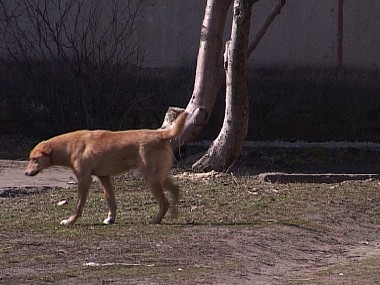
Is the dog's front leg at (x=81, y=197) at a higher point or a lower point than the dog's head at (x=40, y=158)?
lower

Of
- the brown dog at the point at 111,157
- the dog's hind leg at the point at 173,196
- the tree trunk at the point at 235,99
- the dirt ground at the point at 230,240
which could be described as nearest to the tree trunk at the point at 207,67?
the tree trunk at the point at 235,99

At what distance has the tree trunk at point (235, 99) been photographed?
13.8 meters

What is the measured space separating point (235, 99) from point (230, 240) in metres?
Result: 4.46

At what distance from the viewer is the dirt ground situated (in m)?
8.40

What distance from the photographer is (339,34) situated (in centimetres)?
1939

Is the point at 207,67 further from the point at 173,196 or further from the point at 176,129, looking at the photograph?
the point at 176,129

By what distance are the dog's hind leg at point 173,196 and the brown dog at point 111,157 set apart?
14 cm

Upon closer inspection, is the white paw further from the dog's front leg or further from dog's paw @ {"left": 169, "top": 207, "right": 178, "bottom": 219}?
dog's paw @ {"left": 169, "top": 207, "right": 178, "bottom": 219}

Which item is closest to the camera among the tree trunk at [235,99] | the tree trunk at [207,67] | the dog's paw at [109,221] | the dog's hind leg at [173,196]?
the dog's paw at [109,221]

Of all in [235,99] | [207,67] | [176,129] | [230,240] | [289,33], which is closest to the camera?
[230,240]

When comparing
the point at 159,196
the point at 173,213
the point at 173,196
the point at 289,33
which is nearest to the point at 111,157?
the point at 159,196

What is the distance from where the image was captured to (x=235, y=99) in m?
14.0

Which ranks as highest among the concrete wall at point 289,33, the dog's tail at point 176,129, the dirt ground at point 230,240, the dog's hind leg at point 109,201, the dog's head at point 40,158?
the concrete wall at point 289,33

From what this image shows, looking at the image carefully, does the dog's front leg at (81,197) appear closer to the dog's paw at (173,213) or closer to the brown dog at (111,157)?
the brown dog at (111,157)
